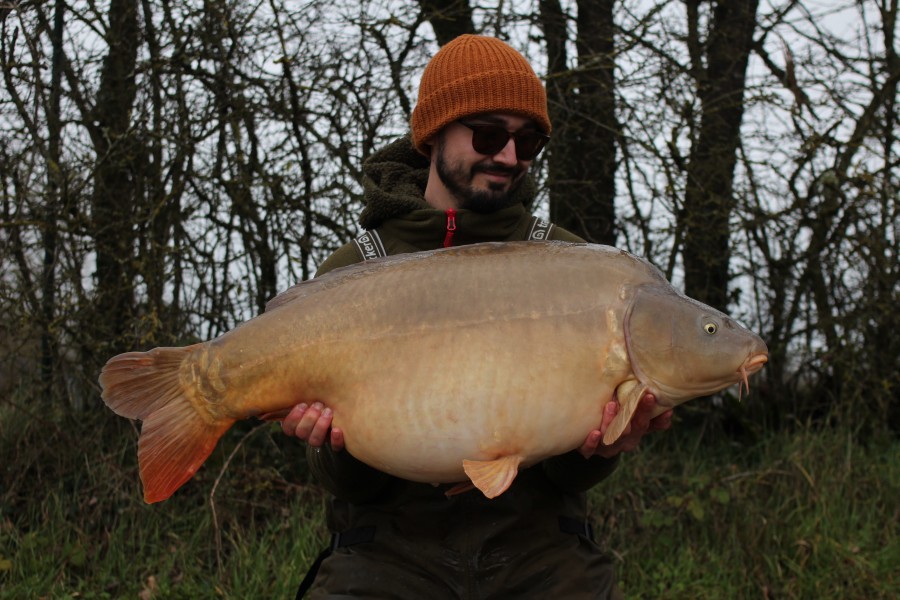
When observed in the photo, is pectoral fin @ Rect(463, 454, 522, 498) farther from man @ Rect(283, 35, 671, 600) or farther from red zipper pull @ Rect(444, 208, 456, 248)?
red zipper pull @ Rect(444, 208, 456, 248)

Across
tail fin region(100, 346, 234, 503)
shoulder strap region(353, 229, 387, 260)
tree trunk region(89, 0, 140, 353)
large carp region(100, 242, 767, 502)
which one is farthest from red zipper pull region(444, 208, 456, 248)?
tree trunk region(89, 0, 140, 353)

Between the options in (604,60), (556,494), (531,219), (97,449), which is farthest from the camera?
(604,60)

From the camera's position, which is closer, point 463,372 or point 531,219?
point 463,372

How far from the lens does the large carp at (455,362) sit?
1619 millimetres

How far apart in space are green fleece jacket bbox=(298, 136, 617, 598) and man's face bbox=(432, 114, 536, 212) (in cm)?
63

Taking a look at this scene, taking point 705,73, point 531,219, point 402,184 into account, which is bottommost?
point 531,219

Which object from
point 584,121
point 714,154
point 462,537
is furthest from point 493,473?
point 714,154

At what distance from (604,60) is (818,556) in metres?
2.33

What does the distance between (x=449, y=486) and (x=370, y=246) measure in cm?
58

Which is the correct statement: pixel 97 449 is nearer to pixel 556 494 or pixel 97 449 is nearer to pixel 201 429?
pixel 201 429

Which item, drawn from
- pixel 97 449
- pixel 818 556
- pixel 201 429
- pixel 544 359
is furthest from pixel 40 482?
pixel 818 556

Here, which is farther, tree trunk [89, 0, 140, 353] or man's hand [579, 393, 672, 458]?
tree trunk [89, 0, 140, 353]

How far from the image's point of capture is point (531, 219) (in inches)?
88.4

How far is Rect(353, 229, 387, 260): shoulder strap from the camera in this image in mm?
2093
